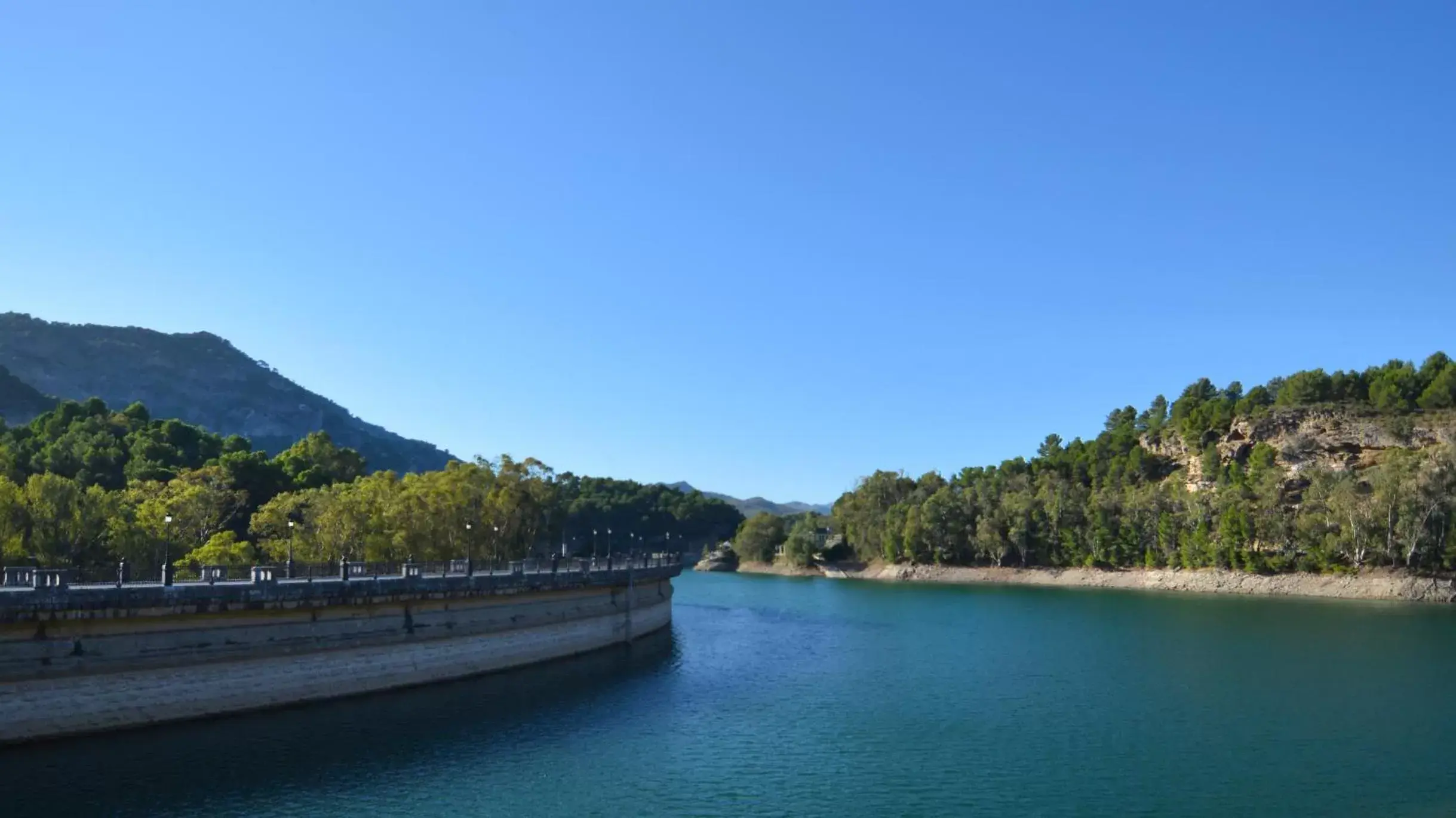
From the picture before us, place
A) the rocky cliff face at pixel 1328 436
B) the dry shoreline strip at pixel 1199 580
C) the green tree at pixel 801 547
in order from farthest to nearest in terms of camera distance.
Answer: the green tree at pixel 801 547
the rocky cliff face at pixel 1328 436
the dry shoreline strip at pixel 1199 580

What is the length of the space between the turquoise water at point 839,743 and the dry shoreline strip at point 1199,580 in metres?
43.4

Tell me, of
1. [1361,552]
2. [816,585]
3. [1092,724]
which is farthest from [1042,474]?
[1092,724]

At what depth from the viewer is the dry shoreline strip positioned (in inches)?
4082

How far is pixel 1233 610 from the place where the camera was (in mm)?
92250

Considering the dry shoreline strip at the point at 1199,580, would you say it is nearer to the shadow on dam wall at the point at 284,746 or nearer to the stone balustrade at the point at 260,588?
the stone balustrade at the point at 260,588

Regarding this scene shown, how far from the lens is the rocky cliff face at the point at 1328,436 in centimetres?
12738

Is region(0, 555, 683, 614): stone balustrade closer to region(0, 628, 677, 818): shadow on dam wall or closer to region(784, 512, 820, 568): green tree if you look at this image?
region(0, 628, 677, 818): shadow on dam wall

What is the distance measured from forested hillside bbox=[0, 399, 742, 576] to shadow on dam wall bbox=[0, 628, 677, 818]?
8.60 meters

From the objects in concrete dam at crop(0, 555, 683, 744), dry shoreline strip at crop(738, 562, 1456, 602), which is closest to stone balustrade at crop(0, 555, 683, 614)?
concrete dam at crop(0, 555, 683, 744)

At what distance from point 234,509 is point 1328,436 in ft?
433

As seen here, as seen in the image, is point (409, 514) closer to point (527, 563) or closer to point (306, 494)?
point (527, 563)

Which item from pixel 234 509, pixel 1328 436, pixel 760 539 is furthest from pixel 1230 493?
pixel 234 509

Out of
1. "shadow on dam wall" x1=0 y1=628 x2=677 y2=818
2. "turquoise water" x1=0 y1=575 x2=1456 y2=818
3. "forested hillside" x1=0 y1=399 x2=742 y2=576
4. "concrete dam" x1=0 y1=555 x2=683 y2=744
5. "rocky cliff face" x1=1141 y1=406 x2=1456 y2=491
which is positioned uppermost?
"rocky cliff face" x1=1141 y1=406 x2=1456 y2=491

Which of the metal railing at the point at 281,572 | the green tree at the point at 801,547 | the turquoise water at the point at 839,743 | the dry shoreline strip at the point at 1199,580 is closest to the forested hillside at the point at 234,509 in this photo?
the metal railing at the point at 281,572
